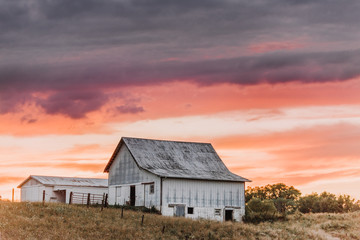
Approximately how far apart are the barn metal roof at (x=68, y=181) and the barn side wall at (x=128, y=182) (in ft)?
49.2

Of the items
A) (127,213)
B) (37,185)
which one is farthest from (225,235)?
(37,185)

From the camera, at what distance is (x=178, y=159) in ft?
186

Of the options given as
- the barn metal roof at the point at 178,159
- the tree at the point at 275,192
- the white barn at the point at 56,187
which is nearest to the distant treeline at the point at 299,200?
the tree at the point at 275,192

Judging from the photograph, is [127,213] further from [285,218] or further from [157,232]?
[285,218]

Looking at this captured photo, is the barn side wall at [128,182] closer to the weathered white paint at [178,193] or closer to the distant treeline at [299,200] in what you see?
the weathered white paint at [178,193]

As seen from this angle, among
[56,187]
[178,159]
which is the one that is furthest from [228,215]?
[56,187]

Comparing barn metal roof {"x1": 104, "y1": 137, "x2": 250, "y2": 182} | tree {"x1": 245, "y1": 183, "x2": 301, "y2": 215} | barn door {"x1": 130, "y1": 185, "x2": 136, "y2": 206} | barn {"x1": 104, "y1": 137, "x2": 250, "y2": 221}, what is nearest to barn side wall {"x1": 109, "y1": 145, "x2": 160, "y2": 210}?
barn {"x1": 104, "y1": 137, "x2": 250, "y2": 221}

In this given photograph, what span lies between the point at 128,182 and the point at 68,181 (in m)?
20.8

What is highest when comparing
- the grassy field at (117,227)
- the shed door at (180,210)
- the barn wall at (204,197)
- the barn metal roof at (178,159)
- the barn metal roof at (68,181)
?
the barn metal roof at (178,159)

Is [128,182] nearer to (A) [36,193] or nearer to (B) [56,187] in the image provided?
(B) [56,187]

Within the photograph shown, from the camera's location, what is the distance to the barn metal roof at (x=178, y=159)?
53.6m

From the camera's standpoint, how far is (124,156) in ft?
188

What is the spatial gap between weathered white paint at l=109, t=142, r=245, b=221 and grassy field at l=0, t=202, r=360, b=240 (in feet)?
14.2

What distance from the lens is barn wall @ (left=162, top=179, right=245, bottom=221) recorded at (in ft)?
168
